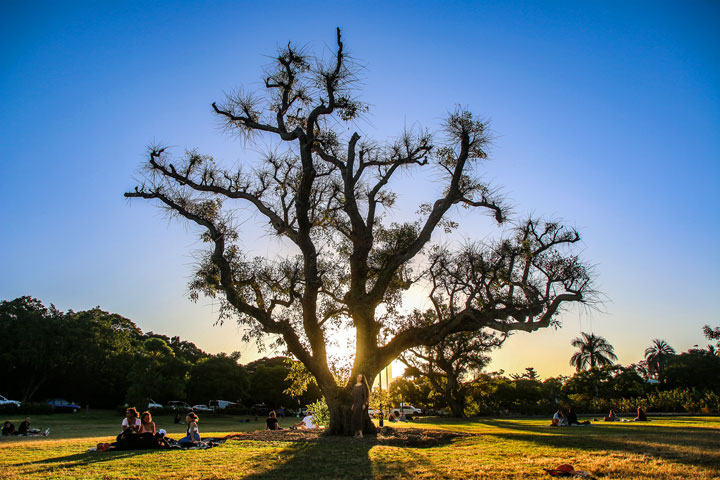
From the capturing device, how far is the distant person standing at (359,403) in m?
14.3

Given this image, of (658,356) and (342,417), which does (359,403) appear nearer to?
(342,417)

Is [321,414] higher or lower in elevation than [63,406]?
higher

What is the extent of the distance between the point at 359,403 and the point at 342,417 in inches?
50.5

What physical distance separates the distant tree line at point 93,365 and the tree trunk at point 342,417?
24279 mm

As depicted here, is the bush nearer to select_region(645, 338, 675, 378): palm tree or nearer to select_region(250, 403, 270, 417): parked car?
select_region(250, 403, 270, 417): parked car

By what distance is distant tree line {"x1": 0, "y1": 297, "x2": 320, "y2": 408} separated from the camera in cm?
4538

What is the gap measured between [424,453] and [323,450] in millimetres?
2457

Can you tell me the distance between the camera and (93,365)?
165 feet

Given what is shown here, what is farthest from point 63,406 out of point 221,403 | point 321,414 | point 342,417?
point 342,417

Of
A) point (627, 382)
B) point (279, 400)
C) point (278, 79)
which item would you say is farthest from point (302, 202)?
point (279, 400)

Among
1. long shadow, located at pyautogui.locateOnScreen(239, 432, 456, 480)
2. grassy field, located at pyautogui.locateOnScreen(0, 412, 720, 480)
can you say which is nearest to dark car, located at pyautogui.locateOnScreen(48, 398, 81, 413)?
grassy field, located at pyautogui.locateOnScreen(0, 412, 720, 480)

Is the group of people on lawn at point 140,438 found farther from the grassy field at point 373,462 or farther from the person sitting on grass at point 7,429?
the person sitting on grass at point 7,429

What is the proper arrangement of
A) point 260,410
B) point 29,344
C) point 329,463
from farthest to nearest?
point 260,410
point 29,344
point 329,463

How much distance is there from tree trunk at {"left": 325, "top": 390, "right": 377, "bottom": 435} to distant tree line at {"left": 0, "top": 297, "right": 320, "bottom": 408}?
79.7 ft
